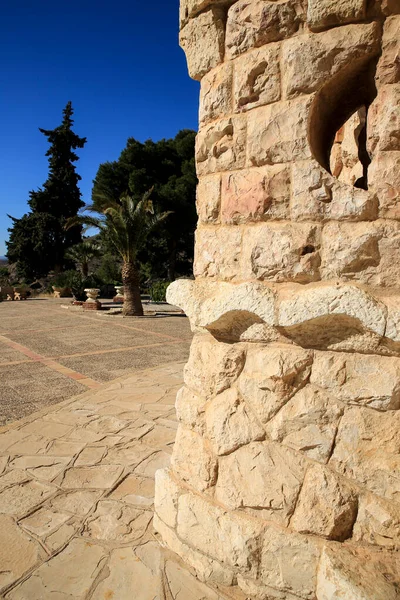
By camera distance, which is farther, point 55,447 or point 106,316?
point 106,316

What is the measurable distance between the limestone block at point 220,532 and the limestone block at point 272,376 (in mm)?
478

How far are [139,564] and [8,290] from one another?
71.2ft

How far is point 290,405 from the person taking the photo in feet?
5.42

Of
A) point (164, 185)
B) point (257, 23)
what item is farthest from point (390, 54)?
point (164, 185)

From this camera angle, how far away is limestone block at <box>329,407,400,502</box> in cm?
147

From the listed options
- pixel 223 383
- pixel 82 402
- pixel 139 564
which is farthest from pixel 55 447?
pixel 223 383

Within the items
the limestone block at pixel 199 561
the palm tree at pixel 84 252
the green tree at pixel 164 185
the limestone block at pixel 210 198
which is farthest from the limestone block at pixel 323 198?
the green tree at pixel 164 185

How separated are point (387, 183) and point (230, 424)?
1199 millimetres

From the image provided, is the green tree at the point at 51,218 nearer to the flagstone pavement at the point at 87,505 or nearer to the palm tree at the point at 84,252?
the palm tree at the point at 84,252

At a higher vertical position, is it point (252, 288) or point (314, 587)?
point (252, 288)

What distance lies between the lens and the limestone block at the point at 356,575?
4.53ft

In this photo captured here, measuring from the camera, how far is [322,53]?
157 centimetres

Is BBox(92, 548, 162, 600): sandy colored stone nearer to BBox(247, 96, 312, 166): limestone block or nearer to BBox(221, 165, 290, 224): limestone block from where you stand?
BBox(221, 165, 290, 224): limestone block

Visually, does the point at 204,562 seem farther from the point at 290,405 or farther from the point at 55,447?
the point at 55,447
